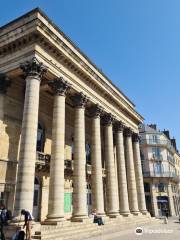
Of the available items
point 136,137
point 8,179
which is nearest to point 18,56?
point 8,179

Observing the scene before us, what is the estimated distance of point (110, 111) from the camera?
22.5 metres

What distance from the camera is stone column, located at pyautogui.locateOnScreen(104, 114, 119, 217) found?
64.8 feet

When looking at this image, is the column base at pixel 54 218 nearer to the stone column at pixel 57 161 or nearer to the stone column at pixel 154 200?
the stone column at pixel 57 161

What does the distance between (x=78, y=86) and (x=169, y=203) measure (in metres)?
31.9

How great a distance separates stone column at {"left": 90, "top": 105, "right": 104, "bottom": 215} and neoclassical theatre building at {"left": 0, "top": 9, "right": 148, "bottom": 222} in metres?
0.07

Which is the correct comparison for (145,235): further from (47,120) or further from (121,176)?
(47,120)

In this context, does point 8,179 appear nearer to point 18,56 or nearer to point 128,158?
point 18,56

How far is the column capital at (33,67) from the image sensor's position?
13836mm

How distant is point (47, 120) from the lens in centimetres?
1938

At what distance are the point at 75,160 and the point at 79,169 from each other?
2.13ft

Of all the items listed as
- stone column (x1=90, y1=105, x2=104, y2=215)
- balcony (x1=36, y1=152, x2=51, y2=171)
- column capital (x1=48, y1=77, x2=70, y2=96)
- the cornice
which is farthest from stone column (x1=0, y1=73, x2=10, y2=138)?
stone column (x1=90, y1=105, x2=104, y2=215)

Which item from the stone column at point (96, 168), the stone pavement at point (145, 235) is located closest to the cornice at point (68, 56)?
the stone column at point (96, 168)

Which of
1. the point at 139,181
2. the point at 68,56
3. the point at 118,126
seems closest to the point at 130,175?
the point at 139,181

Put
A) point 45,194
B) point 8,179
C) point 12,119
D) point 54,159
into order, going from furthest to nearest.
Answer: point 45,194 → point 12,119 → point 8,179 → point 54,159
